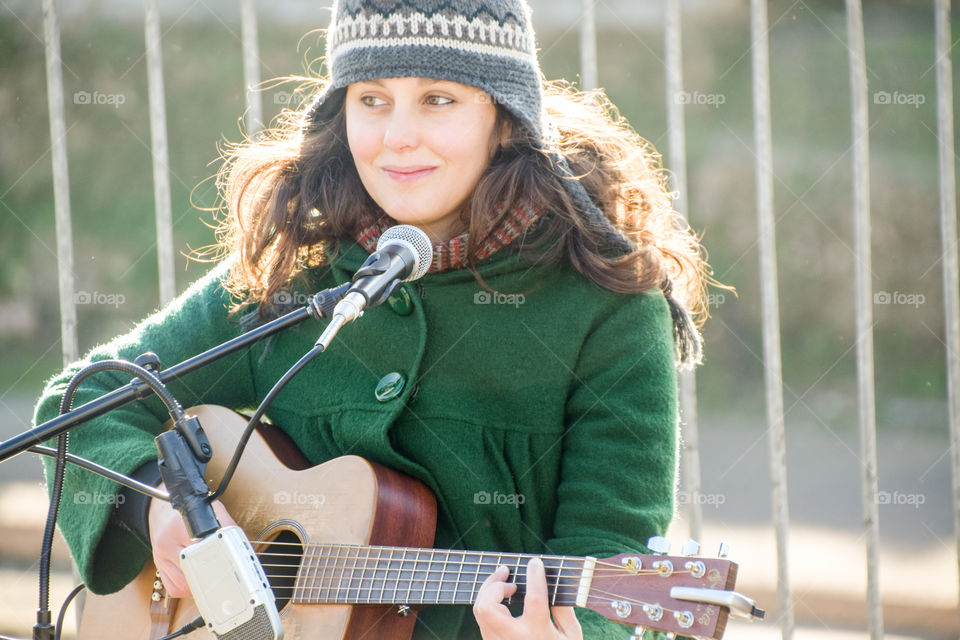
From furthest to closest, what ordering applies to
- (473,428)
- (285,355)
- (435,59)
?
(285,355), (473,428), (435,59)

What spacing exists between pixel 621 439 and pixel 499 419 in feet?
0.83

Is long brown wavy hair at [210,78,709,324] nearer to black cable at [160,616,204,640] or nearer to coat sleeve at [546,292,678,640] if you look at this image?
coat sleeve at [546,292,678,640]

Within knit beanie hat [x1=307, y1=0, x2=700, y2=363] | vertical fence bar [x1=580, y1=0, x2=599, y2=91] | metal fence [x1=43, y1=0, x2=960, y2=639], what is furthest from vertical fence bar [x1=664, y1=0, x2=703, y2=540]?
knit beanie hat [x1=307, y1=0, x2=700, y2=363]

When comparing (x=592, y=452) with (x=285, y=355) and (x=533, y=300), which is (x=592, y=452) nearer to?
(x=533, y=300)

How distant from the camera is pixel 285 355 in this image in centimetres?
203

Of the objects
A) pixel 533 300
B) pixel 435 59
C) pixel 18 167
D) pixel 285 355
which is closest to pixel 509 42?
pixel 435 59

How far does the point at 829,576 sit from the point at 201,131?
5274 mm

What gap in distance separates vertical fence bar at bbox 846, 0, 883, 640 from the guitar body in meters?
1.31

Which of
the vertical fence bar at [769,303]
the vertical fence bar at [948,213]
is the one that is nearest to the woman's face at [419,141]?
the vertical fence bar at [769,303]

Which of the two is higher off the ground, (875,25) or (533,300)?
(875,25)

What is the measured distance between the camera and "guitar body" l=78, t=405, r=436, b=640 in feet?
5.36

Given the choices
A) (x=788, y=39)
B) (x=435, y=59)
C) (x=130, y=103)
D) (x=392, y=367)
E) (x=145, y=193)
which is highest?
(x=788, y=39)

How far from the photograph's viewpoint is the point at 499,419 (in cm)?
182

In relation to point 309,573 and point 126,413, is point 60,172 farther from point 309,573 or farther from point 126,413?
point 309,573
